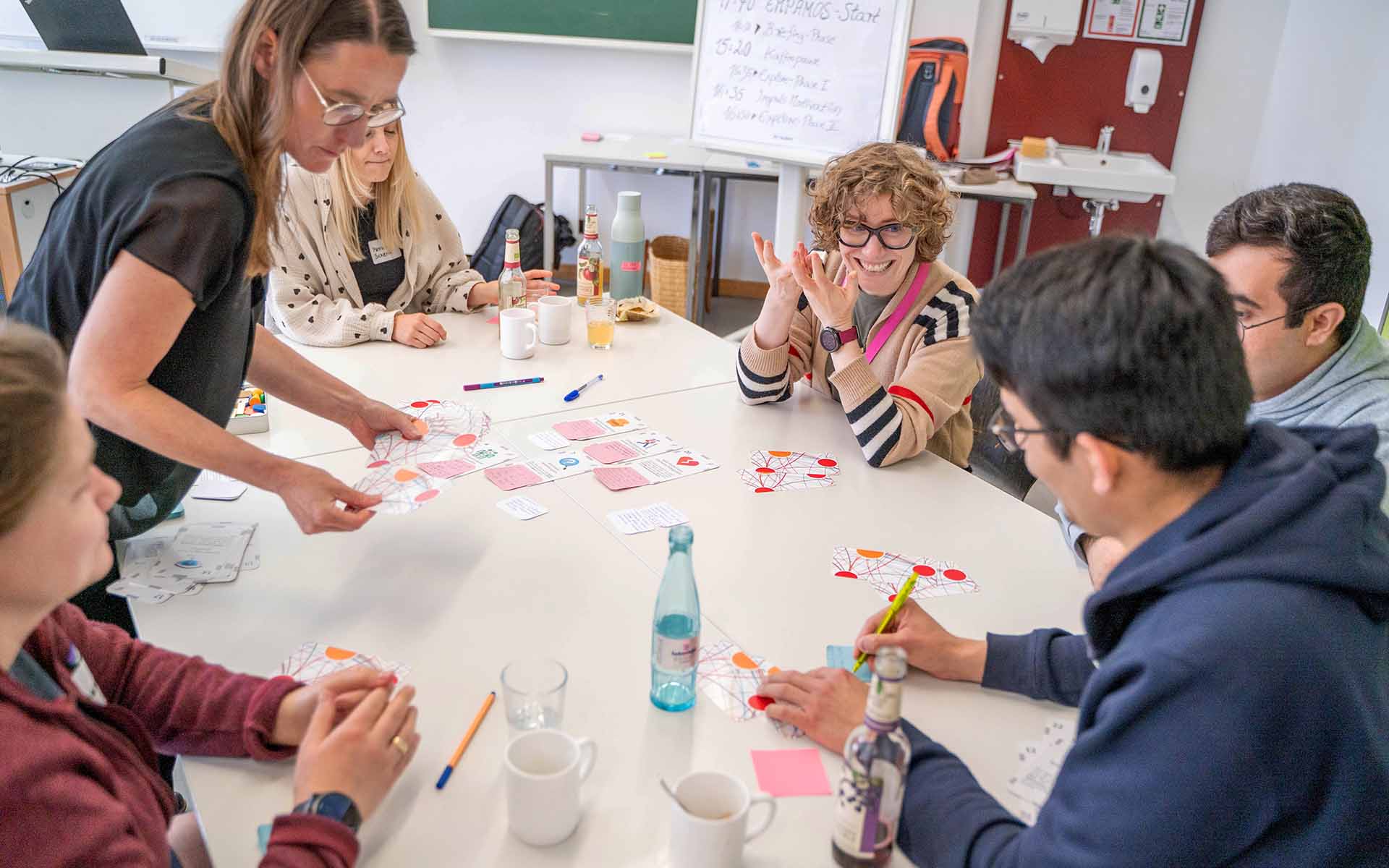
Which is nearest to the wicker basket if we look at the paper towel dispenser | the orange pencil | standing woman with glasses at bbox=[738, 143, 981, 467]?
the paper towel dispenser

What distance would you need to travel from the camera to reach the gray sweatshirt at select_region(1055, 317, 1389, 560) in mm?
1558

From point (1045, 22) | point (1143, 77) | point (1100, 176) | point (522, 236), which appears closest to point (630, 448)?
point (1100, 176)

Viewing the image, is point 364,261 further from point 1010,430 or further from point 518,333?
point 1010,430

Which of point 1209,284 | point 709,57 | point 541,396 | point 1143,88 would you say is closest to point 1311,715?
point 1209,284

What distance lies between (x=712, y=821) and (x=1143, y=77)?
478 cm

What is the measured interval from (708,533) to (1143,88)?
13.7ft

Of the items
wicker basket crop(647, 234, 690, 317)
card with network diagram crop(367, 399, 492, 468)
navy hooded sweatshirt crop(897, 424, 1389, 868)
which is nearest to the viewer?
navy hooded sweatshirt crop(897, 424, 1389, 868)

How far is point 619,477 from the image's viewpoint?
1.75 m

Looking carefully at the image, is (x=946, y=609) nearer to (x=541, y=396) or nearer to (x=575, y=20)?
(x=541, y=396)

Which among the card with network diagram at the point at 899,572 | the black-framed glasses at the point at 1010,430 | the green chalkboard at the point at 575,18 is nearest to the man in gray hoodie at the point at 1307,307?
the card with network diagram at the point at 899,572

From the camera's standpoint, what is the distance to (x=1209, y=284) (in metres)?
0.87

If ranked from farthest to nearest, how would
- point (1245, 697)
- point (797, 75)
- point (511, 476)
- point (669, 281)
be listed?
point (669, 281), point (797, 75), point (511, 476), point (1245, 697)

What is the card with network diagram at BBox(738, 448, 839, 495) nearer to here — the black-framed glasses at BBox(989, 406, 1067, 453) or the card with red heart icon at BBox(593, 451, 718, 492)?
the card with red heart icon at BBox(593, 451, 718, 492)

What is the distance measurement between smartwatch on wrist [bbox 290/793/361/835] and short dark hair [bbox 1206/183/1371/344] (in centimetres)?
152
